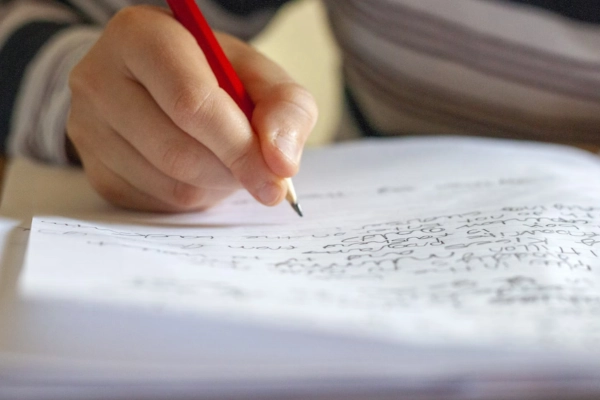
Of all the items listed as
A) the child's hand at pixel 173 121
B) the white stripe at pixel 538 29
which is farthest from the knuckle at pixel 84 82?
the white stripe at pixel 538 29

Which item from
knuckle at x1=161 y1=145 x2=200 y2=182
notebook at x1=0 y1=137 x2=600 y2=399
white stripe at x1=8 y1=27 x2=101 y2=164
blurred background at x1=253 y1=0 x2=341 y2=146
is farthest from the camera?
blurred background at x1=253 y1=0 x2=341 y2=146

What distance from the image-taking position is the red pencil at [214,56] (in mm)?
261

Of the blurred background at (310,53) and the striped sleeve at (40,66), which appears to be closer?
the striped sleeve at (40,66)

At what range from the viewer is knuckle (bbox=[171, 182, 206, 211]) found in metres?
0.28

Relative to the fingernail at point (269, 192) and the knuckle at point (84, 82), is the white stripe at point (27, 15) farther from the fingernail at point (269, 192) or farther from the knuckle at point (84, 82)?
the fingernail at point (269, 192)

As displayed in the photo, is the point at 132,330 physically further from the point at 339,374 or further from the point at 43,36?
the point at 43,36

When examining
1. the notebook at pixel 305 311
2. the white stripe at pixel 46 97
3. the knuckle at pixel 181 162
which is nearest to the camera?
the notebook at pixel 305 311

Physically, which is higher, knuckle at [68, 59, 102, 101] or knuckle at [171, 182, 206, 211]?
knuckle at [68, 59, 102, 101]

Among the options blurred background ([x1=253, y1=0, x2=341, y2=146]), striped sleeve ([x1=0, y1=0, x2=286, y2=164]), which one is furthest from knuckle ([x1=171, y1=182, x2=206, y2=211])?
blurred background ([x1=253, y1=0, x2=341, y2=146])

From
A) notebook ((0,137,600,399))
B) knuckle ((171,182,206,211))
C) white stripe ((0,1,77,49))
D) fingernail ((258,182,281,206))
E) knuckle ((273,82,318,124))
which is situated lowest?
notebook ((0,137,600,399))

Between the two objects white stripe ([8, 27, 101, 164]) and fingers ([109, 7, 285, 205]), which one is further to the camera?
white stripe ([8, 27, 101, 164])

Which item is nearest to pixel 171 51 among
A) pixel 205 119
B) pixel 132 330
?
pixel 205 119

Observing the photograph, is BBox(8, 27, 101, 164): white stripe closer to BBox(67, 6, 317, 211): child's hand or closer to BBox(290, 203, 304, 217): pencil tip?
BBox(67, 6, 317, 211): child's hand

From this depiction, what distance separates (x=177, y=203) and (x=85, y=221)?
48mm
